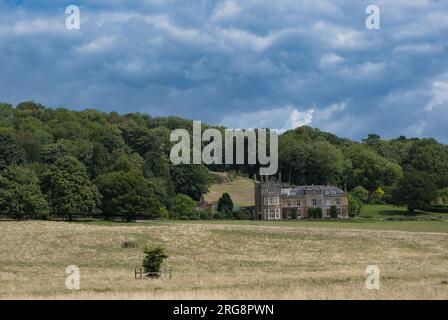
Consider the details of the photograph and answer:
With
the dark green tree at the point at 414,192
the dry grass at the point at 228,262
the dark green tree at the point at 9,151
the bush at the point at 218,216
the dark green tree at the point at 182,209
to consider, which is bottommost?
the dry grass at the point at 228,262

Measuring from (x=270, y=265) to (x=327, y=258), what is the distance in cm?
832

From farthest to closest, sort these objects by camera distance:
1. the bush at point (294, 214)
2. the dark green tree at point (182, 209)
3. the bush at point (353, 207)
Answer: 1. the bush at point (353, 207)
2. the bush at point (294, 214)
3. the dark green tree at point (182, 209)

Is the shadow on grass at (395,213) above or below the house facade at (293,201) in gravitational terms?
below

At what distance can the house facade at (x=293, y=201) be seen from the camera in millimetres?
142375

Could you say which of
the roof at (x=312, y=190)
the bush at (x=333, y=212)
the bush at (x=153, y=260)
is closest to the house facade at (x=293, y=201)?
the roof at (x=312, y=190)

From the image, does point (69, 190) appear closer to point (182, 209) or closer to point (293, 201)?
point (182, 209)

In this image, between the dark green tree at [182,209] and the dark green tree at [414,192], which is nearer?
the dark green tree at [182,209]

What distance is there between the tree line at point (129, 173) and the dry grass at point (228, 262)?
2016cm

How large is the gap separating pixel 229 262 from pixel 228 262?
0.30ft

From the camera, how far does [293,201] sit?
14400 centimetres

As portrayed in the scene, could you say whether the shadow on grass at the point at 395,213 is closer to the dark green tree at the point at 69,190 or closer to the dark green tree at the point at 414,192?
the dark green tree at the point at 414,192
